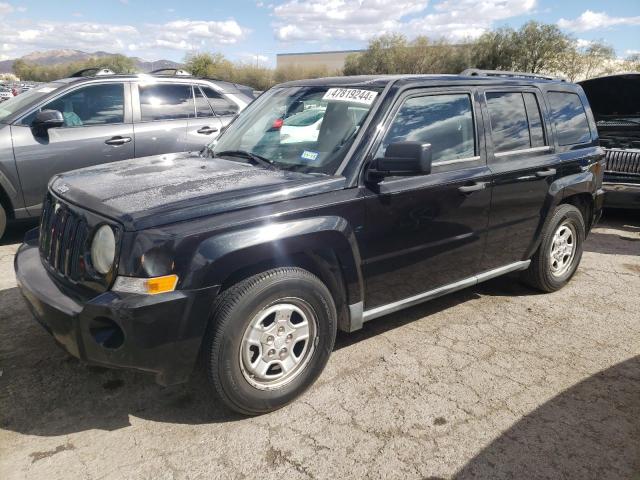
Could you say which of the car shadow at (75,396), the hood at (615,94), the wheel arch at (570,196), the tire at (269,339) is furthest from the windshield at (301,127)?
the hood at (615,94)

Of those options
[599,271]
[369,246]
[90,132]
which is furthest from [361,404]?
[90,132]

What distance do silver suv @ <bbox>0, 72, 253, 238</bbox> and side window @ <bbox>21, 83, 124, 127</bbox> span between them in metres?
0.01

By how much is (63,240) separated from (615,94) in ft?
25.6

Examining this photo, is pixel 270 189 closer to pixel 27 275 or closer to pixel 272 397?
pixel 272 397

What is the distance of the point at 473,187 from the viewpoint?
3477mm

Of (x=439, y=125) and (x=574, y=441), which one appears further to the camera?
(x=439, y=125)

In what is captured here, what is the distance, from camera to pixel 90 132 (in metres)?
5.70

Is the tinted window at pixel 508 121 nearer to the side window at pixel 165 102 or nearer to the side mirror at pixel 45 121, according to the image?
the side window at pixel 165 102

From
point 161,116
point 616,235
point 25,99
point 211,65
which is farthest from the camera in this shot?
point 211,65

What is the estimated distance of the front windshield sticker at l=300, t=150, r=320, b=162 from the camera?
3.09 meters

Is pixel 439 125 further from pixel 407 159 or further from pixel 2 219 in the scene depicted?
pixel 2 219

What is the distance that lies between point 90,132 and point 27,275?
11.0ft

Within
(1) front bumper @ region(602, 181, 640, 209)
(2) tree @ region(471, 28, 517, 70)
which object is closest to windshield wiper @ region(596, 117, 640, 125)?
(1) front bumper @ region(602, 181, 640, 209)

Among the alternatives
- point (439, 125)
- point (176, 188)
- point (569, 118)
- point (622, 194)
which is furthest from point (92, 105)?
point (622, 194)
